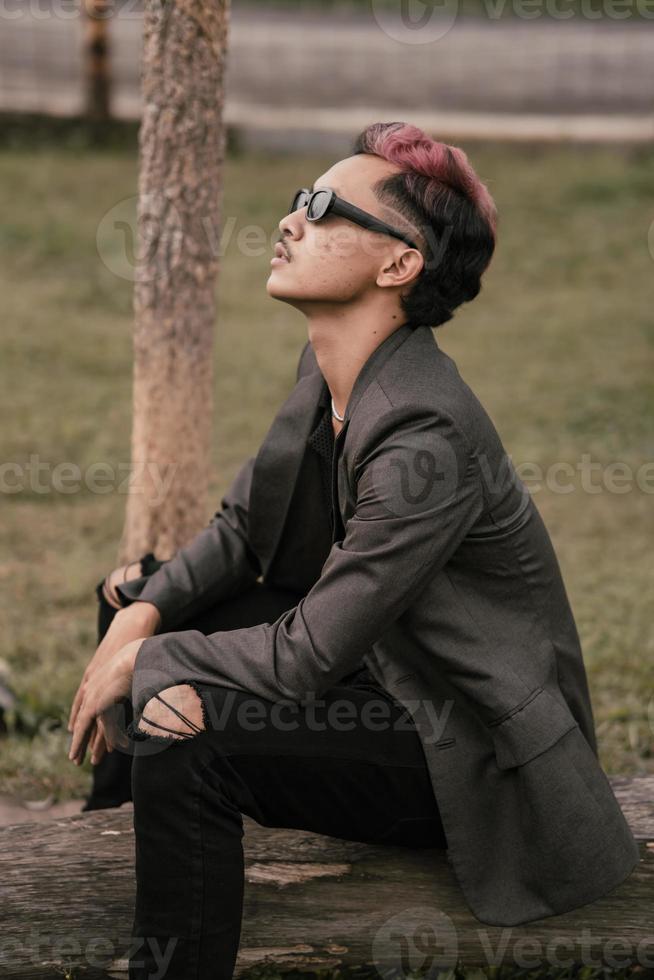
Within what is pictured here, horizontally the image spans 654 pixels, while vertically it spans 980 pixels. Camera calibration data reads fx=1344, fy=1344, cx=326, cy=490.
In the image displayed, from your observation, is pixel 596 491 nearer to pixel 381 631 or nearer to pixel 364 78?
pixel 381 631

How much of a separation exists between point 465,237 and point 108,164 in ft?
29.7

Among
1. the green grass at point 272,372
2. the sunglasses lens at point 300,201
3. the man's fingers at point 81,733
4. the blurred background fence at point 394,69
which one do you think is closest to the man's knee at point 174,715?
the man's fingers at point 81,733

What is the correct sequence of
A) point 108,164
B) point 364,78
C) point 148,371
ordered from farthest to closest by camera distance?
point 364,78
point 108,164
point 148,371

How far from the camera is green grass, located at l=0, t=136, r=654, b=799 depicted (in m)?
4.46

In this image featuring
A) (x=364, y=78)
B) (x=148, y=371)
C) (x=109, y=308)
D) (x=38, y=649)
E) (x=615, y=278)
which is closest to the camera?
(x=148, y=371)

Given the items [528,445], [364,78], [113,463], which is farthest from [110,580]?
[364,78]

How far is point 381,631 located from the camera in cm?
236

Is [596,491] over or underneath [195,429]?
underneath

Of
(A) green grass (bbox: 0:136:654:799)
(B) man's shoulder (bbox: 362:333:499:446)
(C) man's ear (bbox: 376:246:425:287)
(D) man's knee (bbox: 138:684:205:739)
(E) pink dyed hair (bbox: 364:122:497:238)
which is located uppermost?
(E) pink dyed hair (bbox: 364:122:497:238)

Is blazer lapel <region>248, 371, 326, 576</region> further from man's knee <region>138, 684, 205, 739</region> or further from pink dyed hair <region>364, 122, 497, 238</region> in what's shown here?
man's knee <region>138, 684, 205, 739</region>

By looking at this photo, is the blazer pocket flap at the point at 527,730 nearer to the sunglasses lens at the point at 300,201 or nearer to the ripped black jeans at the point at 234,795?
the ripped black jeans at the point at 234,795

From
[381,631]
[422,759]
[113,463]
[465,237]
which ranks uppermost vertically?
[465,237]

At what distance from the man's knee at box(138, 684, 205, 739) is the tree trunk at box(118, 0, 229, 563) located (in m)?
1.70

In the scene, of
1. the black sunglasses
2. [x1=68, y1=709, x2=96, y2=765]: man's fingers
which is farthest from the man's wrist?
the black sunglasses
